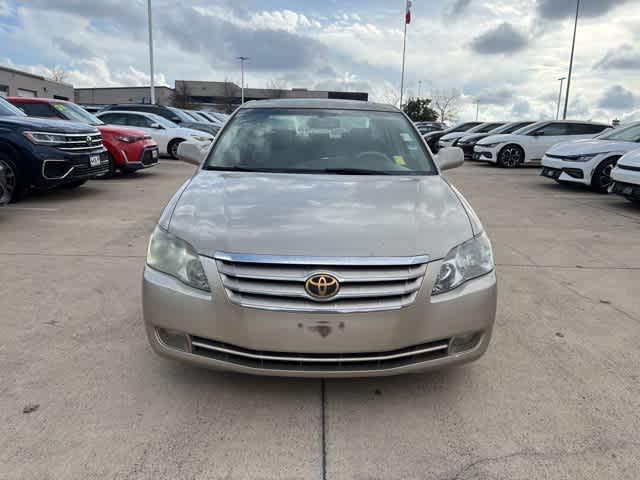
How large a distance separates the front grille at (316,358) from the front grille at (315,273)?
22 centimetres

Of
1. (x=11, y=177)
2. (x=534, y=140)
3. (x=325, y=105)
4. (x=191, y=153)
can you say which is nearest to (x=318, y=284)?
(x=191, y=153)

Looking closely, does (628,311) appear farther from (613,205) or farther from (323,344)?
(613,205)

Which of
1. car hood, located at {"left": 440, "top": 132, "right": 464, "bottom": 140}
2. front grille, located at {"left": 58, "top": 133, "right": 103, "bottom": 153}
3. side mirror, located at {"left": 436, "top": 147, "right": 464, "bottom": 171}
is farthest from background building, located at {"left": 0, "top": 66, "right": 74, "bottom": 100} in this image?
side mirror, located at {"left": 436, "top": 147, "right": 464, "bottom": 171}

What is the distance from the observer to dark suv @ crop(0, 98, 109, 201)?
6.57 meters

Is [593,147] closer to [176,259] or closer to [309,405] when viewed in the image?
[309,405]

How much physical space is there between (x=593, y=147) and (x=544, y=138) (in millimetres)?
5138

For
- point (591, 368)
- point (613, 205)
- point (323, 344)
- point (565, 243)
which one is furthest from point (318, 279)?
point (613, 205)

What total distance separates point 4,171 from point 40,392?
17.5 feet

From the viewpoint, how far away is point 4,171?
664 centimetres

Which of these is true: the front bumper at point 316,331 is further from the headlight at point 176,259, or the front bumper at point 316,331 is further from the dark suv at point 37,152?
the dark suv at point 37,152

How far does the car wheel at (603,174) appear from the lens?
923cm

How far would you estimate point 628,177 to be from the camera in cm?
729

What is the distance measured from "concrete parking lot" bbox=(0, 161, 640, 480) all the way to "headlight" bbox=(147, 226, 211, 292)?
2.08 feet

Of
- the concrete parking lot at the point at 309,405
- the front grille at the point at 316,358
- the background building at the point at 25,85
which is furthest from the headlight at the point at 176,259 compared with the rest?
the background building at the point at 25,85
